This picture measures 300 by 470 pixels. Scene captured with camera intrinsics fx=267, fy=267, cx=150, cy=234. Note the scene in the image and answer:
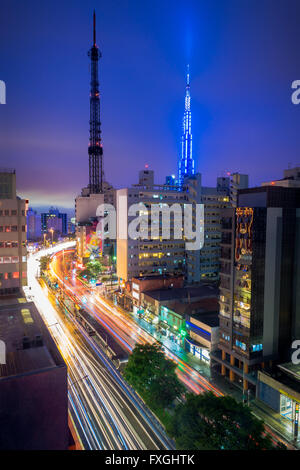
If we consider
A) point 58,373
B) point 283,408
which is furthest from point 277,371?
point 58,373

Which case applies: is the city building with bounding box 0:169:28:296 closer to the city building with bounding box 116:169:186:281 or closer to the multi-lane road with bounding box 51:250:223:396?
the multi-lane road with bounding box 51:250:223:396

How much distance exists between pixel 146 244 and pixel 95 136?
6112 centimetres

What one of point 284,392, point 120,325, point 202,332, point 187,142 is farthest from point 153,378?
point 187,142

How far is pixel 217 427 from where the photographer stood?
613 inches

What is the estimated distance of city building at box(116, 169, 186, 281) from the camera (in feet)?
184

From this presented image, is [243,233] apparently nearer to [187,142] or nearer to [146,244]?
[146,244]

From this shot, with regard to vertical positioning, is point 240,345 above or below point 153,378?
above

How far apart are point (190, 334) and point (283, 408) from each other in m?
12.3

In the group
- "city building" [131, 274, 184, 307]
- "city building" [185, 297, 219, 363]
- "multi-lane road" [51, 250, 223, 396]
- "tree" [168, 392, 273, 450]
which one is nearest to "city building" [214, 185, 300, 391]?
"city building" [185, 297, 219, 363]

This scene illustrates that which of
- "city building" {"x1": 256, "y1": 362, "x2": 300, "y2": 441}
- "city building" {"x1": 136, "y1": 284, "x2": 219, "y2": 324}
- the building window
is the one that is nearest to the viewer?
"city building" {"x1": 256, "y1": 362, "x2": 300, "y2": 441}

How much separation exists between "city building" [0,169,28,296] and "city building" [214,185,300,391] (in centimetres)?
2105

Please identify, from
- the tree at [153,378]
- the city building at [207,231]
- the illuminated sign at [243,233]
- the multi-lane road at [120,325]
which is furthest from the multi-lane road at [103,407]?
the city building at [207,231]

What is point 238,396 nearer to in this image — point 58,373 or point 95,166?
point 58,373

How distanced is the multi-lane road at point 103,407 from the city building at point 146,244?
23772 millimetres
